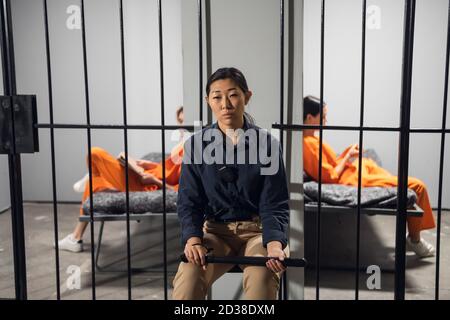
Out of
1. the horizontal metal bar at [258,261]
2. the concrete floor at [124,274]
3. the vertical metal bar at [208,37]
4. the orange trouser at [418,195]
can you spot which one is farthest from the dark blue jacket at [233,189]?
the orange trouser at [418,195]

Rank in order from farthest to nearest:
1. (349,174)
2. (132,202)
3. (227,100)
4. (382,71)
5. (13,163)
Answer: (382,71), (349,174), (132,202), (13,163), (227,100)

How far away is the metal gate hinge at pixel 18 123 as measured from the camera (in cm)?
203

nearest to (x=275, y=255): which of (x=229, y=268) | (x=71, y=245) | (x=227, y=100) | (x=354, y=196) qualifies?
(x=229, y=268)

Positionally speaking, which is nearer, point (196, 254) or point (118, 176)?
point (196, 254)

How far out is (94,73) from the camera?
5.01m

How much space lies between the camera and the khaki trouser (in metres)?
1.60

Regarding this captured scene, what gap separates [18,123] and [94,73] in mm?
3093

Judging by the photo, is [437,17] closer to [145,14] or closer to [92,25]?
[145,14]

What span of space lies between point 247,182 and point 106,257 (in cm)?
232

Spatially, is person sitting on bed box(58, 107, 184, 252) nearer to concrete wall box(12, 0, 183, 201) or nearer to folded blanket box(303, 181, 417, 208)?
folded blanket box(303, 181, 417, 208)

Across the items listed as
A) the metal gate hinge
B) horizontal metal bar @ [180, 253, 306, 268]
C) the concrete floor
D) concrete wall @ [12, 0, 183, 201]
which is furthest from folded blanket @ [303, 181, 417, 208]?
concrete wall @ [12, 0, 183, 201]

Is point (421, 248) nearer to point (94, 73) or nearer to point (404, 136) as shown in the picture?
point (404, 136)

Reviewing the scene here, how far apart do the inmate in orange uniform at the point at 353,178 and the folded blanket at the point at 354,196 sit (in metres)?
0.13
